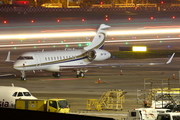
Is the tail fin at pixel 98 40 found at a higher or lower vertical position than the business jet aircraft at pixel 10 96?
higher

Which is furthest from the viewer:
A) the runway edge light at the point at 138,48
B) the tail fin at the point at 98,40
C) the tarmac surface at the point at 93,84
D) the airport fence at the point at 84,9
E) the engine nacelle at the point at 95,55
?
the airport fence at the point at 84,9

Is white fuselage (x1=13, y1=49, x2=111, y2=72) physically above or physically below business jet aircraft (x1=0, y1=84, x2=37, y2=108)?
above

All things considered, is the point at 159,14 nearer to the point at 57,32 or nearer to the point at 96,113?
the point at 57,32

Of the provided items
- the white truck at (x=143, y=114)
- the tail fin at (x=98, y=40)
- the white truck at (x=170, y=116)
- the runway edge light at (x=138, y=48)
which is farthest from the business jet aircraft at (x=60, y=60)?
the runway edge light at (x=138, y=48)

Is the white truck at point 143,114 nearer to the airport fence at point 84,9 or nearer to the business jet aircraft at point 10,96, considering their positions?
the business jet aircraft at point 10,96

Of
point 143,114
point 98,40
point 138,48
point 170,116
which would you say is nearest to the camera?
point 170,116

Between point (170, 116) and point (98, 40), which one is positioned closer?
point (170, 116)

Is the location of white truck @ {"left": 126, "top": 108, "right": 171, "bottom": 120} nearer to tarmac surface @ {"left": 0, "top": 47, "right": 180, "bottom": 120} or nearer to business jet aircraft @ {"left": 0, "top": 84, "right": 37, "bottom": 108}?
tarmac surface @ {"left": 0, "top": 47, "right": 180, "bottom": 120}

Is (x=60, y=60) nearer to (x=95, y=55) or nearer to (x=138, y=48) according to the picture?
(x=95, y=55)

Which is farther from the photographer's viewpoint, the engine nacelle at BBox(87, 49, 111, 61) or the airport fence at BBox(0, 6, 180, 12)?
the airport fence at BBox(0, 6, 180, 12)

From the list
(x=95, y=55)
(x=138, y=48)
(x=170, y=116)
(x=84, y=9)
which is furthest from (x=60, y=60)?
(x=84, y=9)

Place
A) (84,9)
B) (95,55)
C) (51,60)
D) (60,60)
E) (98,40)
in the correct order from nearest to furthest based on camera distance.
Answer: (51,60), (60,60), (95,55), (98,40), (84,9)

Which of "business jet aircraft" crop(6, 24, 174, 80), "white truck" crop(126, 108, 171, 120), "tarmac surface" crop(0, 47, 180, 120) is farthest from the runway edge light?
"white truck" crop(126, 108, 171, 120)

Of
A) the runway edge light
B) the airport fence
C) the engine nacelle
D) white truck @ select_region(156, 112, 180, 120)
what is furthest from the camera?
the airport fence
